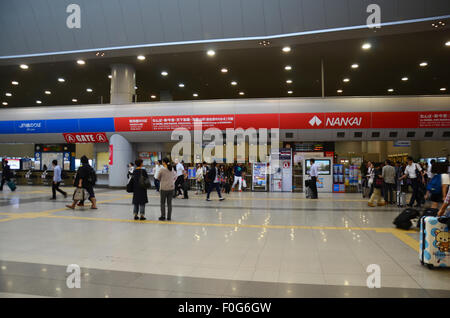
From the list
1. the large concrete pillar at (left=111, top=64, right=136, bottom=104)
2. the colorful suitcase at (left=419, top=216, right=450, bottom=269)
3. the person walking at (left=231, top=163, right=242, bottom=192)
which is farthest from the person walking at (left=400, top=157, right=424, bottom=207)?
the large concrete pillar at (left=111, top=64, right=136, bottom=104)

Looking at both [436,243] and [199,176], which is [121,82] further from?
[436,243]

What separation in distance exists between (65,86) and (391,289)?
2331 centimetres

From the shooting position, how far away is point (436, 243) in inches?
165

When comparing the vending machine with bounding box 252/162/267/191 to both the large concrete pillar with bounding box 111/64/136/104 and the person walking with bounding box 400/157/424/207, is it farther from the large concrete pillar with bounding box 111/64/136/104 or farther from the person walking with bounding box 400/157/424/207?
the large concrete pillar with bounding box 111/64/136/104

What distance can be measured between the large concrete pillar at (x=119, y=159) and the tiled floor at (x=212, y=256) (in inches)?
311

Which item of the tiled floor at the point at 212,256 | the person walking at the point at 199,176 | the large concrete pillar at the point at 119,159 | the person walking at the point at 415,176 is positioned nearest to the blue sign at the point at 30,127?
the large concrete pillar at the point at 119,159

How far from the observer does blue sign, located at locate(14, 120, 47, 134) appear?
17.2m

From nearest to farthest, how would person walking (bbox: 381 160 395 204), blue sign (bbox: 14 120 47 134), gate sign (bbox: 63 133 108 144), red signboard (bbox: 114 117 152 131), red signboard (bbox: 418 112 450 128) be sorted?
person walking (bbox: 381 160 395 204) < red signboard (bbox: 418 112 450 128) < red signboard (bbox: 114 117 152 131) < gate sign (bbox: 63 133 108 144) < blue sign (bbox: 14 120 47 134)

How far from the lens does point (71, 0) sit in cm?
Result: 1326

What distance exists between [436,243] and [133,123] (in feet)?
47.0

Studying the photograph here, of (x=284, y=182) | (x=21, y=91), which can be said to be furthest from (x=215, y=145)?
(x=21, y=91)

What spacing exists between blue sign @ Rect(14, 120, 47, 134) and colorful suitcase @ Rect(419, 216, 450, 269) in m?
18.6

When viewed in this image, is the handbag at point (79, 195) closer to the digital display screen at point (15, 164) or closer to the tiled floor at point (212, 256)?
the tiled floor at point (212, 256)

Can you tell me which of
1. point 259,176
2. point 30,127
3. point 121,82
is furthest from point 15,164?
point 259,176
